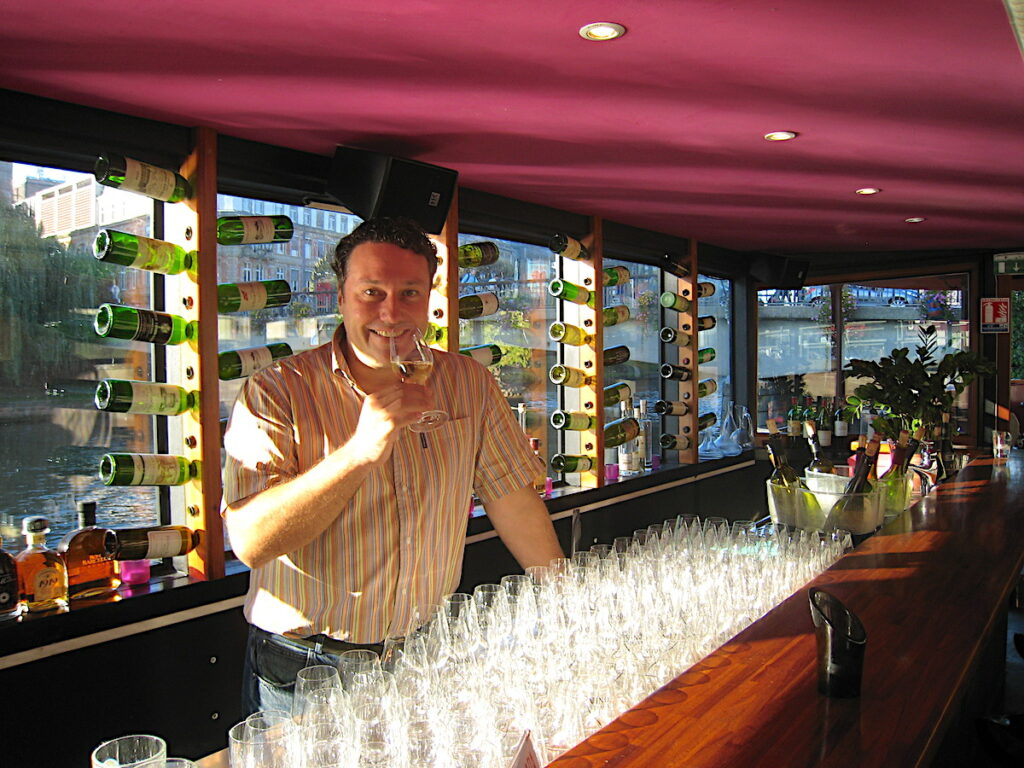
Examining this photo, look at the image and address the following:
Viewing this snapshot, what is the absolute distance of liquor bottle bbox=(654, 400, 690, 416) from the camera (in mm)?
5605

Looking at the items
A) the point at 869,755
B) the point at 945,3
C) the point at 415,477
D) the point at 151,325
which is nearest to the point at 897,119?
the point at 945,3

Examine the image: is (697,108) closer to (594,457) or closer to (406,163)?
(406,163)

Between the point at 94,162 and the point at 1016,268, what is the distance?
612cm

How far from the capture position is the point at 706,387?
621 centimetres

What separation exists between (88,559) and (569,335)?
2807mm

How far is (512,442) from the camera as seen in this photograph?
222 centimetres

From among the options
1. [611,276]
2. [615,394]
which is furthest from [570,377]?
[611,276]

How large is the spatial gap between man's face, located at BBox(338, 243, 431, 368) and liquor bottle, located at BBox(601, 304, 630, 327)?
3.11 meters

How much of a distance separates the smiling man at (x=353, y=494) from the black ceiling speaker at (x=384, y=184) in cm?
120

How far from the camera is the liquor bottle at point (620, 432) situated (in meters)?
4.98

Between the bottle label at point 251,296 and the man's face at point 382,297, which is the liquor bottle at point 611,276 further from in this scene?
the man's face at point 382,297

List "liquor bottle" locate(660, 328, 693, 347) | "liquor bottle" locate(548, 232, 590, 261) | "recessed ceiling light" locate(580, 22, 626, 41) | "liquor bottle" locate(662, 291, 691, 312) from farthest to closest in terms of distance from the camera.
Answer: "liquor bottle" locate(660, 328, 693, 347), "liquor bottle" locate(662, 291, 691, 312), "liquor bottle" locate(548, 232, 590, 261), "recessed ceiling light" locate(580, 22, 626, 41)

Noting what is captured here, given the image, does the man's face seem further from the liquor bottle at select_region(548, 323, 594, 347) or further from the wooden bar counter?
the liquor bottle at select_region(548, 323, 594, 347)

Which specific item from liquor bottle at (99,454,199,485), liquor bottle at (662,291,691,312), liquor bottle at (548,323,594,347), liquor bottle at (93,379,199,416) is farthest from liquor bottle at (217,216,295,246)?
liquor bottle at (662,291,691,312)
